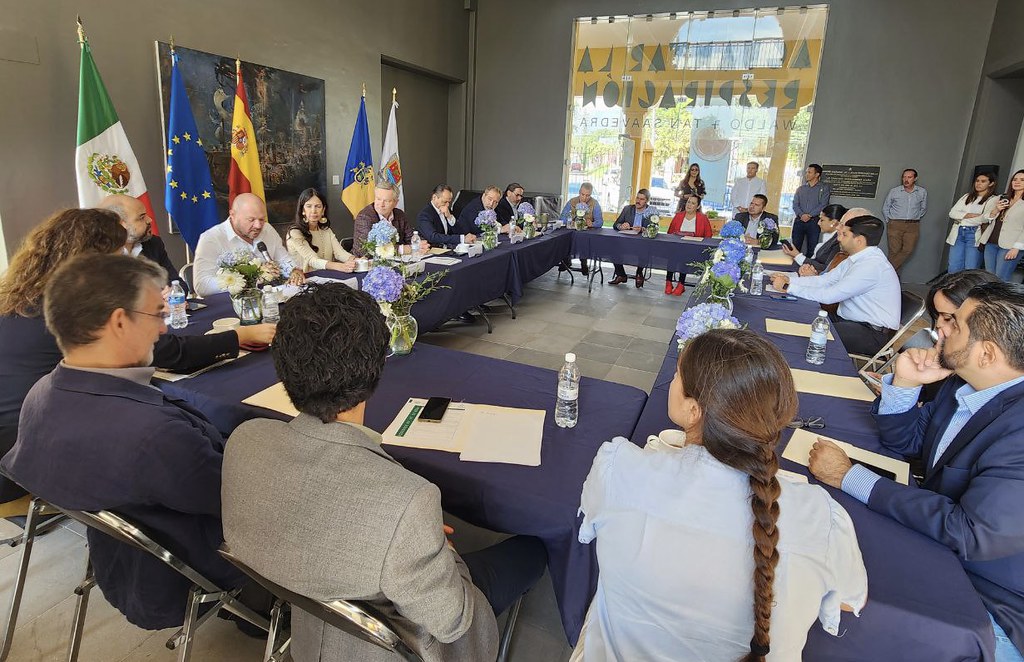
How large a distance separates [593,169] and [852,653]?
9032 mm

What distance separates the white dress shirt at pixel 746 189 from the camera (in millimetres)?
8305

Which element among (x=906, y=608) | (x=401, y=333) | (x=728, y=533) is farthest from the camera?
(x=401, y=333)

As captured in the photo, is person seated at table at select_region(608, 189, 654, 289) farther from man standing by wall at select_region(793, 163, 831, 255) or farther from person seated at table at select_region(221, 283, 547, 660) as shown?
person seated at table at select_region(221, 283, 547, 660)

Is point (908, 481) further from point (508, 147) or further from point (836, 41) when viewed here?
point (508, 147)

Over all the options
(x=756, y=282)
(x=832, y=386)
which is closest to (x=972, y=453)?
(x=832, y=386)

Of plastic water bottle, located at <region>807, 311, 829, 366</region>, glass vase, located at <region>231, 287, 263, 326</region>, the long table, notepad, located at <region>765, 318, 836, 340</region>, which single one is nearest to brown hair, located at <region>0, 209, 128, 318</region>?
glass vase, located at <region>231, 287, 263, 326</region>

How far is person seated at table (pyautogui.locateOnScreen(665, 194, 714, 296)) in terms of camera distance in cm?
678

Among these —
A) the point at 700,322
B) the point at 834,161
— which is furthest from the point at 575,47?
the point at 700,322

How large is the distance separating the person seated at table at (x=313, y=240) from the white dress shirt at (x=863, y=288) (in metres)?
2.96

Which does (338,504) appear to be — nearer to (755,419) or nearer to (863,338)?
(755,419)

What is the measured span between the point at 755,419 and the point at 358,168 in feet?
21.3

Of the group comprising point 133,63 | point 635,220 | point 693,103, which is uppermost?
point 693,103

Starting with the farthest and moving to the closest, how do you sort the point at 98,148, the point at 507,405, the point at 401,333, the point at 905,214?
1. the point at 905,214
2. the point at 98,148
3. the point at 401,333
4. the point at 507,405

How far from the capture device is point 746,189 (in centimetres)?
835
